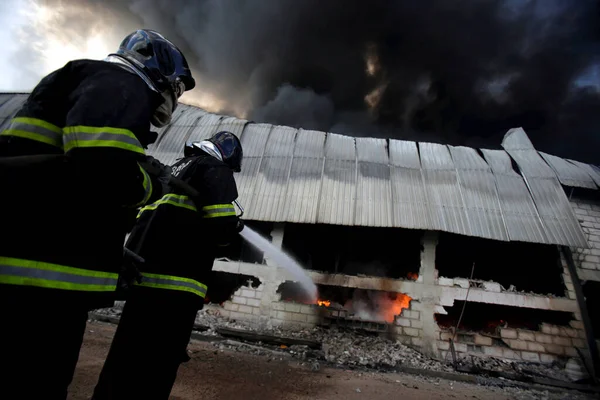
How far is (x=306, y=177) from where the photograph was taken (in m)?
8.60

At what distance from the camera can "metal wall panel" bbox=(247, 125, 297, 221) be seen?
7.96 m

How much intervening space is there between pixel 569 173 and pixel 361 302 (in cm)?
729

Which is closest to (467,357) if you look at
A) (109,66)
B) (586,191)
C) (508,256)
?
(508,256)

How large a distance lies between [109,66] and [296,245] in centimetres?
847

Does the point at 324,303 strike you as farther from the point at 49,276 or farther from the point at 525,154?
the point at 525,154

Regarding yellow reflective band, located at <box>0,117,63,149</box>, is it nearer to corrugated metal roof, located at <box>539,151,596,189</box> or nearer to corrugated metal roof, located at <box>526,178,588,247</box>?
corrugated metal roof, located at <box>526,178,588,247</box>

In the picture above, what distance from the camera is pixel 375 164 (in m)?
8.93

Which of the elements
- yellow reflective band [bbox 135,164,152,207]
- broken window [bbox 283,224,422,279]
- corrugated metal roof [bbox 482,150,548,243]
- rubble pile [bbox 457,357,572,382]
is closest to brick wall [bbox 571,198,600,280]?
corrugated metal roof [bbox 482,150,548,243]

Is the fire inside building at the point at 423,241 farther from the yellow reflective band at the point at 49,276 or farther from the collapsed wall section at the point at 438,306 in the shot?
the yellow reflective band at the point at 49,276

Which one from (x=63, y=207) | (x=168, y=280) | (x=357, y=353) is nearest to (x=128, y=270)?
(x=168, y=280)

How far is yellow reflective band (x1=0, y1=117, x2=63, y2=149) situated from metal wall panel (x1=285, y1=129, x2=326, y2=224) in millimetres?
6562

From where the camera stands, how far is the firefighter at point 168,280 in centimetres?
188

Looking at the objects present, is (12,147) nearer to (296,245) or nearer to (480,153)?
(296,245)

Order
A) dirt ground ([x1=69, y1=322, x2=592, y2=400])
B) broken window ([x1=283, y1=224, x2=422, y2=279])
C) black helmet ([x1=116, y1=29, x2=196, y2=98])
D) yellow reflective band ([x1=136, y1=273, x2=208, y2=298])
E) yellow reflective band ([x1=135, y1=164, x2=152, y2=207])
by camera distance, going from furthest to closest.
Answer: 1. broken window ([x1=283, y1=224, x2=422, y2=279])
2. dirt ground ([x1=69, y1=322, x2=592, y2=400])
3. yellow reflective band ([x1=136, y1=273, x2=208, y2=298])
4. black helmet ([x1=116, y1=29, x2=196, y2=98])
5. yellow reflective band ([x1=135, y1=164, x2=152, y2=207])
